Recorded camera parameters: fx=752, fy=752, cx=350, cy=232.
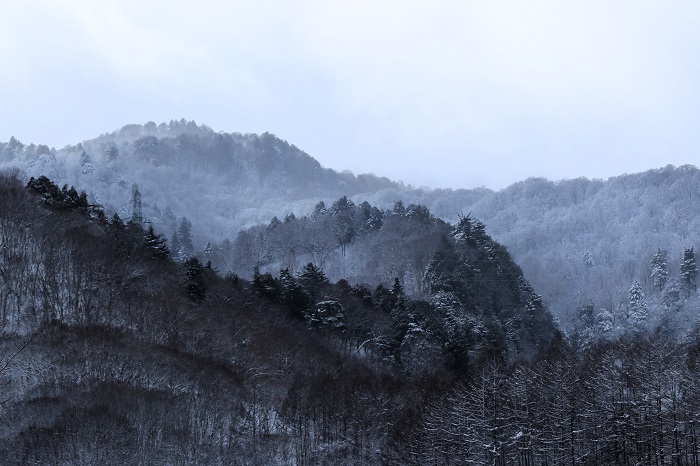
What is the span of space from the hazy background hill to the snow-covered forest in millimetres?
7415

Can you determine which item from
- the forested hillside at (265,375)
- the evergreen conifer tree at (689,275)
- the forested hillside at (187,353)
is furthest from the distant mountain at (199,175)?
the evergreen conifer tree at (689,275)

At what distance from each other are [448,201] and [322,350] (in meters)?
92.5

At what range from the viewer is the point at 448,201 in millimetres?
146625

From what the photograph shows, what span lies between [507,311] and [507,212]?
6221 centimetres

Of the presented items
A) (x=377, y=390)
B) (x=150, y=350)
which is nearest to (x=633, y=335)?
(x=377, y=390)

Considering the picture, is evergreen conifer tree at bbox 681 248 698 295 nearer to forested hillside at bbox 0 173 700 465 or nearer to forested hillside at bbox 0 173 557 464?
forested hillside at bbox 0 173 700 465

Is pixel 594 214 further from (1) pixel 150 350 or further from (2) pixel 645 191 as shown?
(1) pixel 150 350

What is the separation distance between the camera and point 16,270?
49.0 m

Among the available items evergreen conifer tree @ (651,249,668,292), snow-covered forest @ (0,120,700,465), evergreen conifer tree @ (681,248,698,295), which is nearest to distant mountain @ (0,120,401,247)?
snow-covered forest @ (0,120,700,465)

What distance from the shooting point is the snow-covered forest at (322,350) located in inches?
1553

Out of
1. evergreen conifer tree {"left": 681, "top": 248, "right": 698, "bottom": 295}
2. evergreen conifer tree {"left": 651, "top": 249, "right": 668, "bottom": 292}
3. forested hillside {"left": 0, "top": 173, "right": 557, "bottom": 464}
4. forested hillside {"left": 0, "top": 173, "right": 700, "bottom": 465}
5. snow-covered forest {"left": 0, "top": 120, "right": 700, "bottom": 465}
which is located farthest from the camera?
evergreen conifer tree {"left": 651, "top": 249, "right": 668, "bottom": 292}

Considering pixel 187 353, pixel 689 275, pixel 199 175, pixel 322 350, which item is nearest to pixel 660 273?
pixel 689 275

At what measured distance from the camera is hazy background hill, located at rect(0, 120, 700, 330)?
112938 mm

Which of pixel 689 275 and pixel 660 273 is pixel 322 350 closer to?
pixel 689 275
